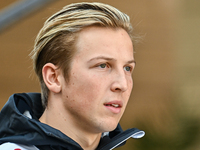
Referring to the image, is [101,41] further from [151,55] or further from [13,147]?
[151,55]

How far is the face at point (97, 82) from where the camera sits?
68.9 inches

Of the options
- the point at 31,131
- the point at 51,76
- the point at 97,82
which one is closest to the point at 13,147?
the point at 31,131

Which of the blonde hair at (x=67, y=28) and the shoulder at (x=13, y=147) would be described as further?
the blonde hair at (x=67, y=28)

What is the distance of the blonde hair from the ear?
1.5 inches

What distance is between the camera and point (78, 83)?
5.86 ft

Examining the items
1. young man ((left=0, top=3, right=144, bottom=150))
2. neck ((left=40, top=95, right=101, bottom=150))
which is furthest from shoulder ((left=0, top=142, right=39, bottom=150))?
neck ((left=40, top=95, right=101, bottom=150))

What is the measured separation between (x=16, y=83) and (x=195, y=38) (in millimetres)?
2874

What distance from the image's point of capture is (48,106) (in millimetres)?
1970

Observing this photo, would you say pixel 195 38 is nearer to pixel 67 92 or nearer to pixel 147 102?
pixel 147 102

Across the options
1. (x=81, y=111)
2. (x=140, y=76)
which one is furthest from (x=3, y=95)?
(x=81, y=111)

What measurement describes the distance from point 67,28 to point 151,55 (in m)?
3.30

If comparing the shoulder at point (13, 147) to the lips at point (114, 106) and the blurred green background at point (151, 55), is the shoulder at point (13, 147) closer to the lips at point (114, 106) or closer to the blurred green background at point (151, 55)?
the lips at point (114, 106)

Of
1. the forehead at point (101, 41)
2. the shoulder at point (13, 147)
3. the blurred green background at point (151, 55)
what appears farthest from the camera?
the blurred green background at point (151, 55)

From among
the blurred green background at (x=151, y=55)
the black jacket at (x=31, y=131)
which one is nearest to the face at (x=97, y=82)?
the black jacket at (x=31, y=131)
